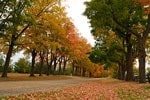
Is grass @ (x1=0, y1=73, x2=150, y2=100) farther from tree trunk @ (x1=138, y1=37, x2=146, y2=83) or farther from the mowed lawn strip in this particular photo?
tree trunk @ (x1=138, y1=37, x2=146, y2=83)

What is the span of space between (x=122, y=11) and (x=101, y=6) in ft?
6.83

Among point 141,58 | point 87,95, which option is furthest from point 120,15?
point 87,95

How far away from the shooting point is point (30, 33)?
43000mm

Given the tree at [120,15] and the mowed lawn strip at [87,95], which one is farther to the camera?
the tree at [120,15]

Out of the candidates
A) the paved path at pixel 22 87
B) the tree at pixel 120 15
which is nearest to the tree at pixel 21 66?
the tree at pixel 120 15

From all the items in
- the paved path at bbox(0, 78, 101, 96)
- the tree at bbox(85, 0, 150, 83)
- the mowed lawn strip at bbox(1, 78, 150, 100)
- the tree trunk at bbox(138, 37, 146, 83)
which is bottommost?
the mowed lawn strip at bbox(1, 78, 150, 100)

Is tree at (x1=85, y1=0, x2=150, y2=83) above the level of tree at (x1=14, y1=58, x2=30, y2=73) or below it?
above

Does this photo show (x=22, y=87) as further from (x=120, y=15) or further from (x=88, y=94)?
(x=120, y=15)

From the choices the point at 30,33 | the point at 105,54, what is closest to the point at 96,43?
the point at 105,54

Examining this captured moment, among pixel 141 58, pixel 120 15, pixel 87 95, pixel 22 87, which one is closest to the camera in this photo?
pixel 87 95

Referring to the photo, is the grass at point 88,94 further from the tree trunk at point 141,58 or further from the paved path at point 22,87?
the tree trunk at point 141,58

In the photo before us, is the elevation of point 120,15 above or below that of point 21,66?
above

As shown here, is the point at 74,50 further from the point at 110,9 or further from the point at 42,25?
the point at 110,9

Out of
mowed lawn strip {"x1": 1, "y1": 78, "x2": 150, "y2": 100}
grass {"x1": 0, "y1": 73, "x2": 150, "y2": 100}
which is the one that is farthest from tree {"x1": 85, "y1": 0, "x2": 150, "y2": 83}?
mowed lawn strip {"x1": 1, "y1": 78, "x2": 150, "y2": 100}
